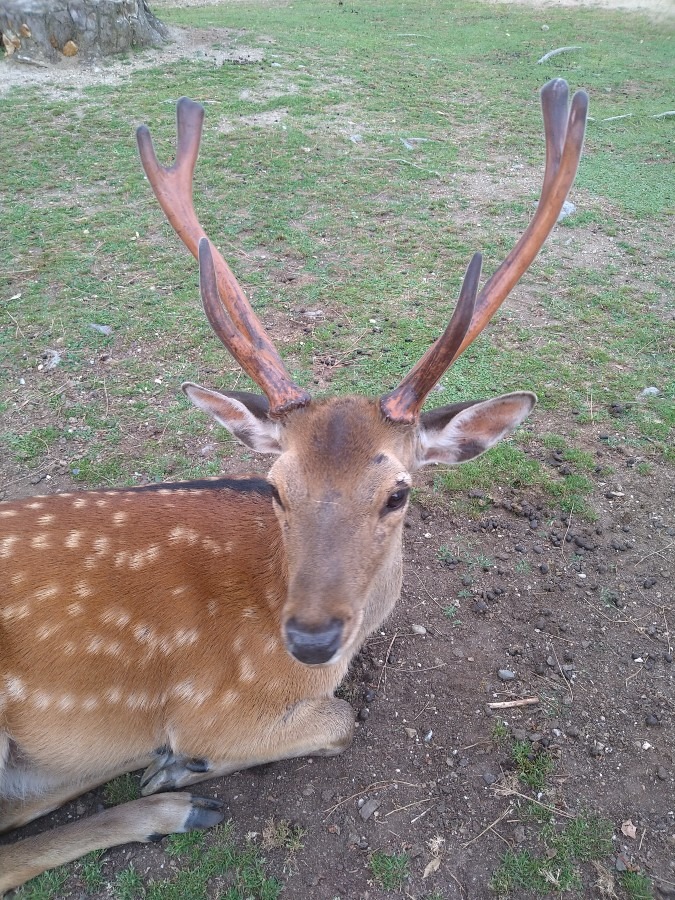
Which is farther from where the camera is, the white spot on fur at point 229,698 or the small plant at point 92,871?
the white spot on fur at point 229,698

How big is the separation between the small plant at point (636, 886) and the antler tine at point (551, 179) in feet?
7.45

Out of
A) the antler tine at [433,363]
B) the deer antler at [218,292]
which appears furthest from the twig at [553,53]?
the antler tine at [433,363]

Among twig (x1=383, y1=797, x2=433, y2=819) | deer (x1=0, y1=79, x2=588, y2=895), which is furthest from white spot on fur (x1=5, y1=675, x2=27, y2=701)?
twig (x1=383, y1=797, x2=433, y2=819)

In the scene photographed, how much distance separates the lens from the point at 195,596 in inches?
113

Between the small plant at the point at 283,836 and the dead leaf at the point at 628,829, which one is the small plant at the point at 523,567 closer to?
the dead leaf at the point at 628,829

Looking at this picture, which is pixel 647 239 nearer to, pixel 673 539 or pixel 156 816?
pixel 673 539

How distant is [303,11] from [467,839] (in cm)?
2072

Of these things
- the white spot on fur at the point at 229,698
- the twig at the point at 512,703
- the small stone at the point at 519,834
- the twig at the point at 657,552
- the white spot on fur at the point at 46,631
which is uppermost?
the white spot on fur at the point at 46,631

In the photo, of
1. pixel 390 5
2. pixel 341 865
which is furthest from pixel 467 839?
pixel 390 5

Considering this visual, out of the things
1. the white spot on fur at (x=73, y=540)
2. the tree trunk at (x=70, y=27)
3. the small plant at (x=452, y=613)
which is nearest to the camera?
the white spot on fur at (x=73, y=540)

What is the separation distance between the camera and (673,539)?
3.97 metres

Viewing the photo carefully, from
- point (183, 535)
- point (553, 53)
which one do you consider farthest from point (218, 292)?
point (553, 53)

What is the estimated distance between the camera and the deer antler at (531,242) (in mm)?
2531

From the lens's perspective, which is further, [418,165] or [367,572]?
[418,165]
